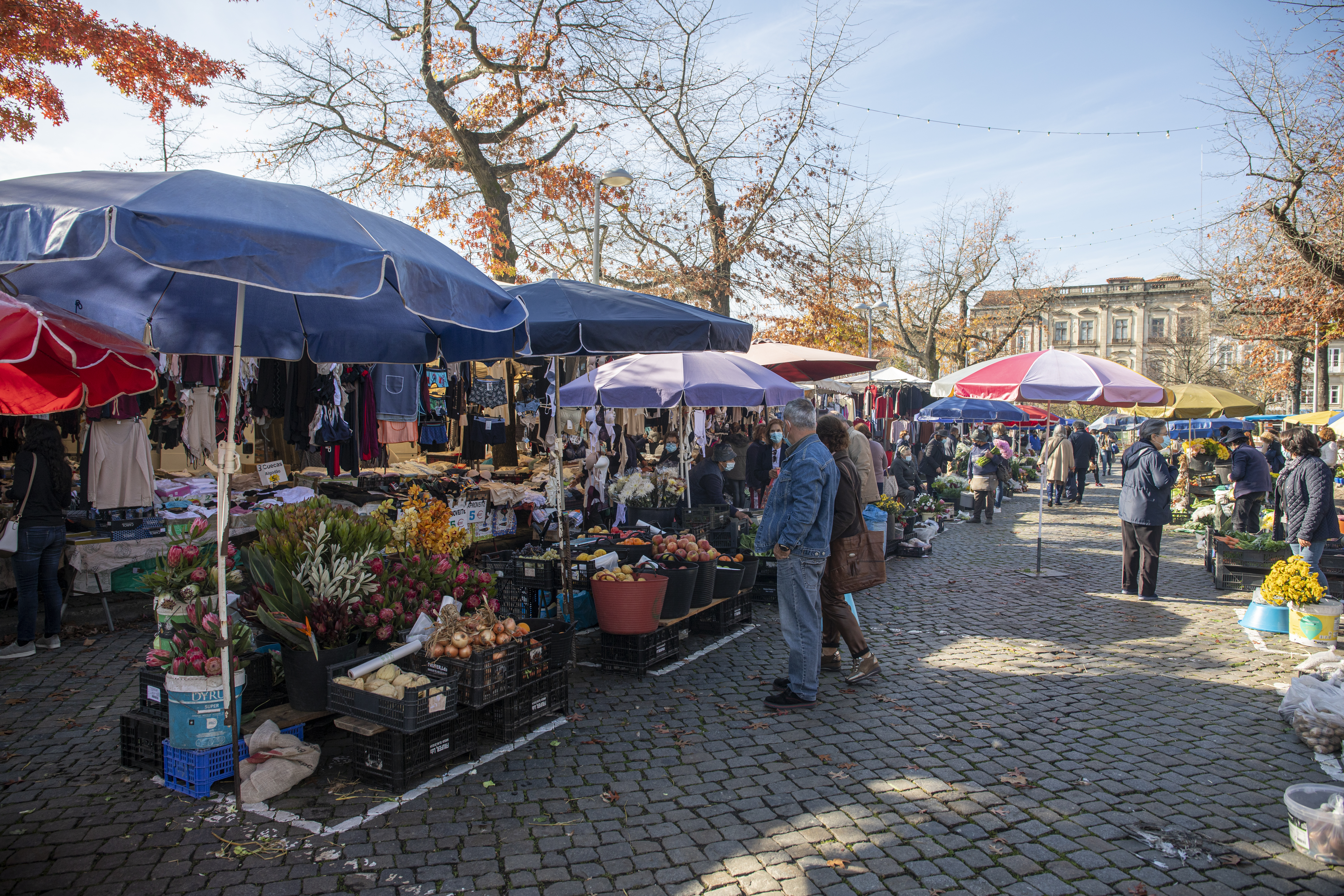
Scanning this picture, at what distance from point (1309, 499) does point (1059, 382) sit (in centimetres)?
268

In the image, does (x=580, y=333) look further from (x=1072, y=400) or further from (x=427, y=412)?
(x=1072, y=400)

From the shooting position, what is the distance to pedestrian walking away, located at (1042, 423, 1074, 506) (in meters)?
18.9

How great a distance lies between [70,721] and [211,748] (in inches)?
73.6

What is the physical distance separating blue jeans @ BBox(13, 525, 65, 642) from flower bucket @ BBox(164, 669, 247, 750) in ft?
10.9

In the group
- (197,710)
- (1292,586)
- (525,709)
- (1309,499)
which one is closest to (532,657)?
(525,709)

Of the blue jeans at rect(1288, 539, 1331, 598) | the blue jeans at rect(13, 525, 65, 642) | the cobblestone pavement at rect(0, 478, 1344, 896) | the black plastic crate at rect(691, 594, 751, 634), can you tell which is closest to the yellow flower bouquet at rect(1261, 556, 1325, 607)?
the cobblestone pavement at rect(0, 478, 1344, 896)

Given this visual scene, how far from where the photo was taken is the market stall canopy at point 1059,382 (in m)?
8.88

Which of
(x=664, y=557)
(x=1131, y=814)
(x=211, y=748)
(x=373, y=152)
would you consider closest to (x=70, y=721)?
(x=211, y=748)

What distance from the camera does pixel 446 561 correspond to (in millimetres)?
5336

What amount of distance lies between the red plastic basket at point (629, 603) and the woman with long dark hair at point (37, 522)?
4.45 meters

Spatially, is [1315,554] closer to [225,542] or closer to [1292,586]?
[1292,586]

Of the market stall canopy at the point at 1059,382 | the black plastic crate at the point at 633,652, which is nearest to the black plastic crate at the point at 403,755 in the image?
the black plastic crate at the point at 633,652

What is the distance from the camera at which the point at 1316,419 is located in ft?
59.5

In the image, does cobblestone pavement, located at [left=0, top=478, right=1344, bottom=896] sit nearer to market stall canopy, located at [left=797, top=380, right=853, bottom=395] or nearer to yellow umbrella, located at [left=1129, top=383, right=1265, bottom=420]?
market stall canopy, located at [left=797, top=380, right=853, bottom=395]
